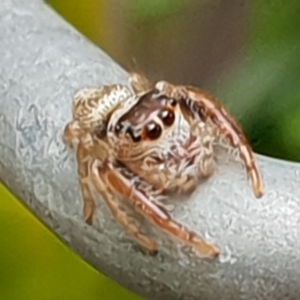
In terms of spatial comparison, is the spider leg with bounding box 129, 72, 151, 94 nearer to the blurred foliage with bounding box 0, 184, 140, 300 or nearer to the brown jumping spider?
the brown jumping spider

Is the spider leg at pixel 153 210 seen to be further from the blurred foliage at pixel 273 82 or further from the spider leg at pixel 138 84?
the blurred foliage at pixel 273 82

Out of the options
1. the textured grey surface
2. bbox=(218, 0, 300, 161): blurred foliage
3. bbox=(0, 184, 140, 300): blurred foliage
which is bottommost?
bbox=(0, 184, 140, 300): blurred foliage

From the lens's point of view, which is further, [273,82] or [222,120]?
[273,82]

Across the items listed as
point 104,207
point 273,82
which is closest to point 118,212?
point 104,207

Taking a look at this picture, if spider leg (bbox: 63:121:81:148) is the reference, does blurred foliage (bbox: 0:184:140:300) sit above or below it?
below

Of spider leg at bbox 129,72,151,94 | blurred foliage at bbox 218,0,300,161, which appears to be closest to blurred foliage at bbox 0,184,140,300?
blurred foliage at bbox 218,0,300,161

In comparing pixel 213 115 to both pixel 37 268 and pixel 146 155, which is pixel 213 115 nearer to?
pixel 146 155

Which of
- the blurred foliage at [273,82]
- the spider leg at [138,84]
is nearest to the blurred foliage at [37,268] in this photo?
the blurred foliage at [273,82]
